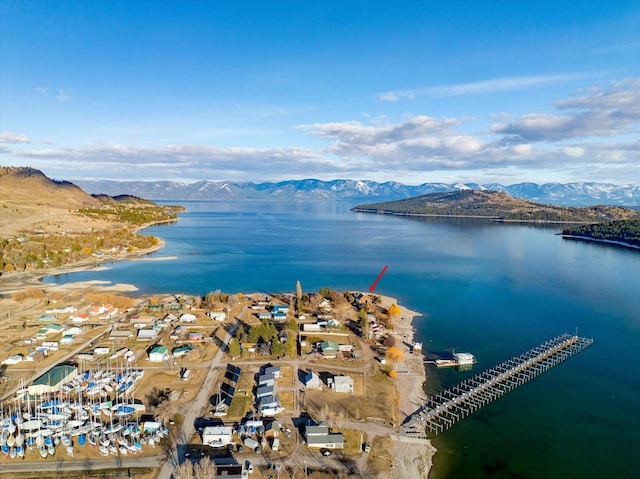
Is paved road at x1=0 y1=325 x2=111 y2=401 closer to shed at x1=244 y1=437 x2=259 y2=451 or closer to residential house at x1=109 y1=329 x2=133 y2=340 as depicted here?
residential house at x1=109 y1=329 x2=133 y2=340

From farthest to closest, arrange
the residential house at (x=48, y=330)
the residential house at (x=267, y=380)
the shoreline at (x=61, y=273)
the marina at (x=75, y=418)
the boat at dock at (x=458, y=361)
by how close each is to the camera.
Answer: the shoreline at (x=61, y=273), the residential house at (x=48, y=330), the boat at dock at (x=458, y=361), the residential house at (x=267, y=380), the marina at (x=75, y=418)

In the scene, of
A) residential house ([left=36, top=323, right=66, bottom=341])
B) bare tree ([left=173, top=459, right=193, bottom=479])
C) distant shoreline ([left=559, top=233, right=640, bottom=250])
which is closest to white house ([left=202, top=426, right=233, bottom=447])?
bare tree ([left=173, top=459, right=193, bottom=479])

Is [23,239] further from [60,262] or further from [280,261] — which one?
[280,261]

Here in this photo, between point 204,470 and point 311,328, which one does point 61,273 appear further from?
point 204,470

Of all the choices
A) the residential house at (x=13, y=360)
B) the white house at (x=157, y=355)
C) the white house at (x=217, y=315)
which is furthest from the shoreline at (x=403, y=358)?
the residential house at (x=13, y=360)

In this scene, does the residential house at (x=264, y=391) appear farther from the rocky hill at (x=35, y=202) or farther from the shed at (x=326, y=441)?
the rocky hill at (x=35, y=202)

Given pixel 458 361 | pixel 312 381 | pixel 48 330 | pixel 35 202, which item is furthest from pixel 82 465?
pixel 35 202

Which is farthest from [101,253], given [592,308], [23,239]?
[592,308]
